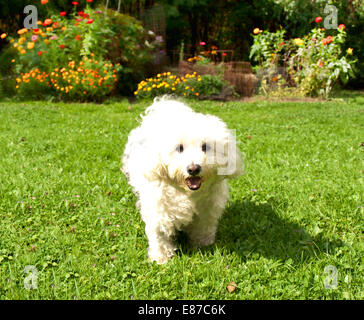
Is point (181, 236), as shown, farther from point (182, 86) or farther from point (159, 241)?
point (182, 86)

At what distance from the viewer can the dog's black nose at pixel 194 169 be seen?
2.44m

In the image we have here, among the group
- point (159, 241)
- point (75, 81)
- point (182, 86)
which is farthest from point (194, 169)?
point (182, 86)

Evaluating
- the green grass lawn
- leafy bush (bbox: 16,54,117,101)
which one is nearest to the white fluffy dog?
the green grass lawn

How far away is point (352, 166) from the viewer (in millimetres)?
4691

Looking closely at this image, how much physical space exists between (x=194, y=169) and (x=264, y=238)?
111 cm

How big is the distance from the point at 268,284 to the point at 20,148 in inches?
161

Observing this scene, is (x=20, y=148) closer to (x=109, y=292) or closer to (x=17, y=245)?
(x=17, y=245)

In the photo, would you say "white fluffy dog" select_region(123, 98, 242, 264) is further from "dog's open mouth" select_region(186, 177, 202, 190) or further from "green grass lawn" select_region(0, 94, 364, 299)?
"green grass lawn" select_region(0, 94, 364, 299)

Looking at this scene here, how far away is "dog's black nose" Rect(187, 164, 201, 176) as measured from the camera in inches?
96.0

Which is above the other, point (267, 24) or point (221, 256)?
point (267, 24)

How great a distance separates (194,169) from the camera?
245cm
